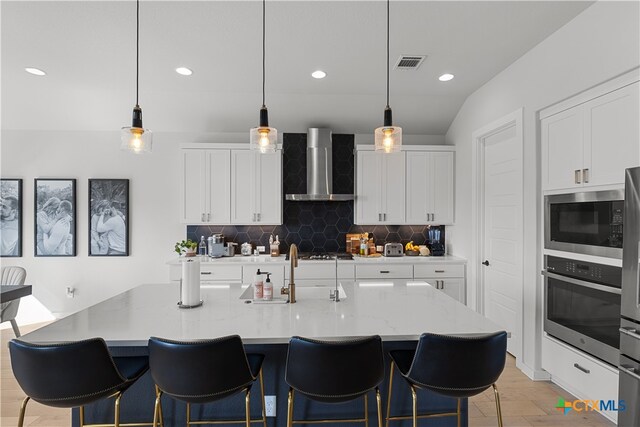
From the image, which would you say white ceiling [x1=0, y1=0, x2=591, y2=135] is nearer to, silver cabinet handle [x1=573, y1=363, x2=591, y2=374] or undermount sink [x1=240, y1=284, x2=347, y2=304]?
undermount sink [x1=240, y1=284, x2=347, y2=304]

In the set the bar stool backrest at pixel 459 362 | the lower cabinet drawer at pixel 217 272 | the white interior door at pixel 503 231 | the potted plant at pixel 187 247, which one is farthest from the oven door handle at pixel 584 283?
the potted plant at pixel 187 247

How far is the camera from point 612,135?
2178 mm

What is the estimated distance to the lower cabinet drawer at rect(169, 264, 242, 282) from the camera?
13.3 ft

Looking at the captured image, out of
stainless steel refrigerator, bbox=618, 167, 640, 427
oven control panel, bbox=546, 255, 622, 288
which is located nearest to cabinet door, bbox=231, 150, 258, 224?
oven control panel, bbox=546, 255, 622, 288

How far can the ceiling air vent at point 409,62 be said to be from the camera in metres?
3.12

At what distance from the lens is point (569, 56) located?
2498mm

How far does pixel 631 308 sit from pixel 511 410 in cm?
110

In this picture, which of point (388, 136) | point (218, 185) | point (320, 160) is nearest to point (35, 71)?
point (218, 185)

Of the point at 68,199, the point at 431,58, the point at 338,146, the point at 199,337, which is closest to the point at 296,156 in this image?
the point at 338,146

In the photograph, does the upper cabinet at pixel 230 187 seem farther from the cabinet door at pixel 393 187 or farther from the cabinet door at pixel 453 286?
the cabinet door at pixel 453 286

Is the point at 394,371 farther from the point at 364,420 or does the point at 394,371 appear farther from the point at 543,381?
the point at 543,381

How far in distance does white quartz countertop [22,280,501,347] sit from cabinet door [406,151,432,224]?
2253 millimetres

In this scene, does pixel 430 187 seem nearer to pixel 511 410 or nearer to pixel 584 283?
pixel 584 283

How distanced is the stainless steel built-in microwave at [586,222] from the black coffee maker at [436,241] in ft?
6.00
